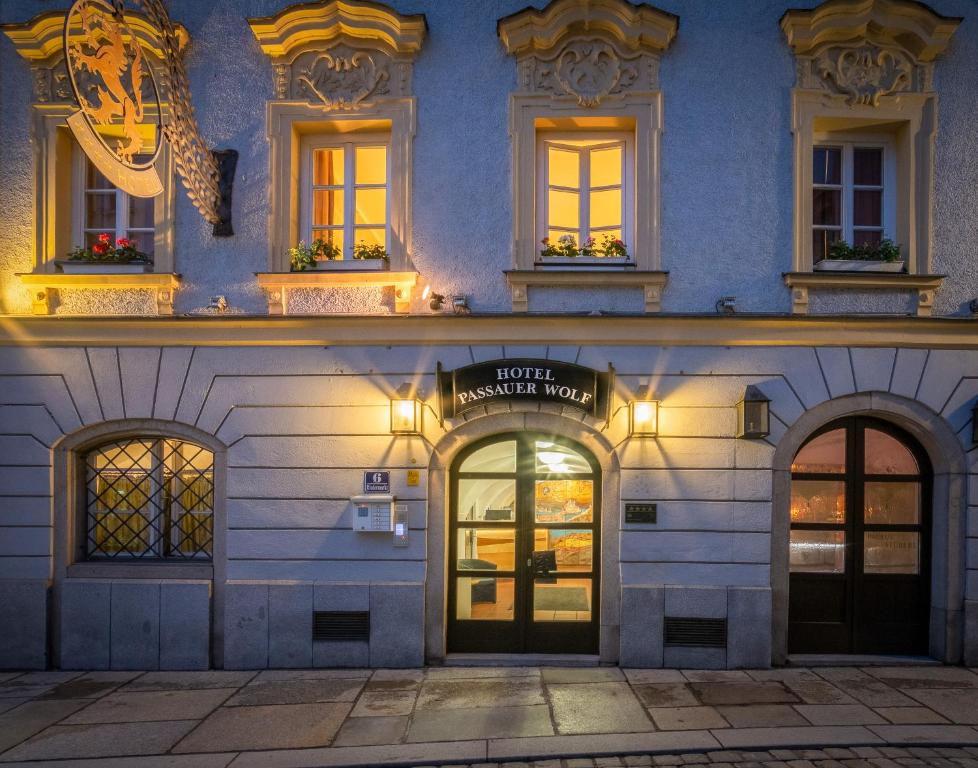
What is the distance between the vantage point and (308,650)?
7.61 m

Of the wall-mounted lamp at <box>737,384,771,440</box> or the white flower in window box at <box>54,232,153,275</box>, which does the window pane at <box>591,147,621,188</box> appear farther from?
the white flower in window box at <box>54,232,153,275</box>

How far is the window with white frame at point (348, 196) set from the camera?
8125 mm

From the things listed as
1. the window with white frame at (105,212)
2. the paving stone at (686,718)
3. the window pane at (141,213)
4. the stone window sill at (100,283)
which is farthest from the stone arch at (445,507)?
the window pane at (141,213)

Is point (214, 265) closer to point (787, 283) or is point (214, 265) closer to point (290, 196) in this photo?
point (290, 196)

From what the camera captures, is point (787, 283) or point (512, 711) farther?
point (787, 283)

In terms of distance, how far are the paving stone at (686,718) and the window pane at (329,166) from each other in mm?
6782

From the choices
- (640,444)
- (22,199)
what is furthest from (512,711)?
(22,199)

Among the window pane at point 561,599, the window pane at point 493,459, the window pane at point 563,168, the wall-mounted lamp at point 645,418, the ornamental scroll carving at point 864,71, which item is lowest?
the window pane at point 561,599

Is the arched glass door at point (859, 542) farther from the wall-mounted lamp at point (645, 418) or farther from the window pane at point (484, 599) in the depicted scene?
the window pane at point (484, 599)

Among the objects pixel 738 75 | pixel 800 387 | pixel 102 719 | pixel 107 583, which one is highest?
pixel 738 75

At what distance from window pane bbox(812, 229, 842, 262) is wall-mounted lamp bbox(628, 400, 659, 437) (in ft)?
8.96

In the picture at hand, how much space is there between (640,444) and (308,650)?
439cm

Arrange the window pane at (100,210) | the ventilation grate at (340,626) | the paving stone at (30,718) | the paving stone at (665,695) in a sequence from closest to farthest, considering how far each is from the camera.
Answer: the paving stone at (30,718)
the paving stone at (665,695)
the ventilation grate at (340,626)
the window pane at (100,210)

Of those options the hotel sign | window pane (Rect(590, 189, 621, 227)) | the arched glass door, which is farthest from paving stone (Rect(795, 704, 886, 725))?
window pane (Rect(590, 189, 621, 227))
